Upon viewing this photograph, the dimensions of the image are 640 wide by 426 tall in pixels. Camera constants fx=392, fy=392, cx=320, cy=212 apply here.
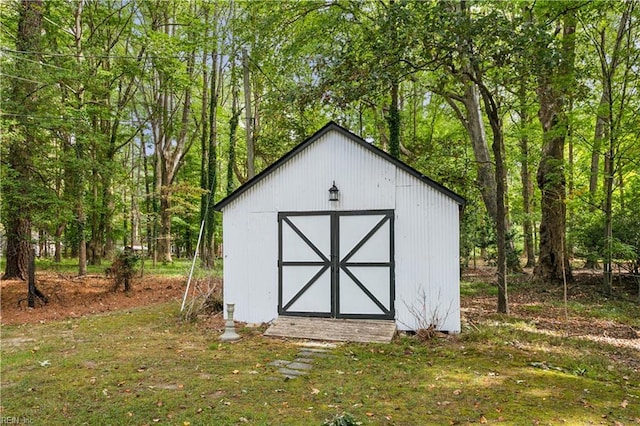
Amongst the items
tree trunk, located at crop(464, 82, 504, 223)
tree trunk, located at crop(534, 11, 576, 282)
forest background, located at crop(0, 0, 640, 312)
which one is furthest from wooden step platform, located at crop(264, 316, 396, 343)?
tree trunk, located at crop(464, 82, 504, 223)

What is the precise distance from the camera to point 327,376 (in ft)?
17.6

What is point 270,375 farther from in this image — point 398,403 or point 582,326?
point 582,326

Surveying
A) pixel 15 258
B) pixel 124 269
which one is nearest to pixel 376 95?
pixel 124 269

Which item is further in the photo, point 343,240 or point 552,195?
point 552,195

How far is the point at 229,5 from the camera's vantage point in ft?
63.5

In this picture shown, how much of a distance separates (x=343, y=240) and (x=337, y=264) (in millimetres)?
502

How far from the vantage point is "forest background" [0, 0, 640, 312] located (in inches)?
308

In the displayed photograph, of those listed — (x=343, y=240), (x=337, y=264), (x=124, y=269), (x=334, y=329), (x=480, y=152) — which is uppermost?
(x=480, y=152)

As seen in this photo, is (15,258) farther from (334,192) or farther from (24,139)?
(334,192)

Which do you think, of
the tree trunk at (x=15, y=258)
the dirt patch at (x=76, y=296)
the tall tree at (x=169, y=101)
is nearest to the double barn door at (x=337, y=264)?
the dirt patch at (x=76, y=296)

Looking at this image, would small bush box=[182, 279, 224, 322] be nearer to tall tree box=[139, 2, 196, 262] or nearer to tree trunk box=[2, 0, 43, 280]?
tree trunk box=[2, 0, 43, 280]

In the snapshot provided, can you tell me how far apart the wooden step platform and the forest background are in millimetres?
3214

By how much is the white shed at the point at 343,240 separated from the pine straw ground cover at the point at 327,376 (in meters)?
0.79

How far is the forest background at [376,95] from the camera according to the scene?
783cm
